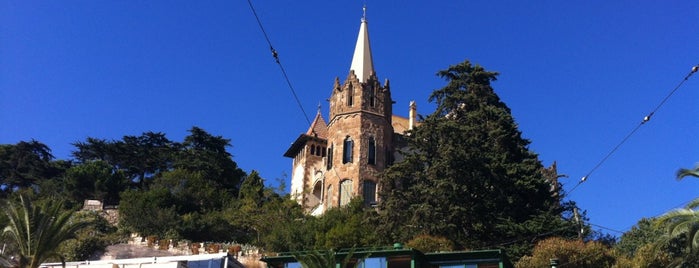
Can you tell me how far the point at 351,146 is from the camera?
1916 inches

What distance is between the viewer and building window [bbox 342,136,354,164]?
4838 centimetres

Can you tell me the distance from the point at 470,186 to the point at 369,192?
47.7 ft

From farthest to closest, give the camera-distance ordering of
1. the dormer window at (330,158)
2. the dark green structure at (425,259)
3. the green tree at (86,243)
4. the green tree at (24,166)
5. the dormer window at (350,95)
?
the green tree at (24,166), the dormer window at (350,95), the dormer window at (330,158), the green tree at (86,243), the dark green structure at (425,259)

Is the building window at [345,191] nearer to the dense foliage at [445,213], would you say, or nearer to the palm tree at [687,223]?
the dense foliage at [445,213]

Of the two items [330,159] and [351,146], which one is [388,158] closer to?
[351,146]

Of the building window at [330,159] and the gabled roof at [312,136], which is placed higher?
the gabled roof at [312,136]

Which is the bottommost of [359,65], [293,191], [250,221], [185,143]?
[250,221]

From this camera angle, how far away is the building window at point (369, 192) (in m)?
46.8

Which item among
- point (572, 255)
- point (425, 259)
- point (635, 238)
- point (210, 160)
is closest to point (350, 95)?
point (210, 160)

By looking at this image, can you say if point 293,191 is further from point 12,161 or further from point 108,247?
point 12,161

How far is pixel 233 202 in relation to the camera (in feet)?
158

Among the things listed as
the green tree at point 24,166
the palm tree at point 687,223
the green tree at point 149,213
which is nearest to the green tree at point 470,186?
the palm tree at point 687,223

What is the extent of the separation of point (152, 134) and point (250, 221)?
26.3 meters

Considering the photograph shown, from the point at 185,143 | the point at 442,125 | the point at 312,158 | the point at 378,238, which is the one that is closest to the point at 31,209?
the point at 378,238
